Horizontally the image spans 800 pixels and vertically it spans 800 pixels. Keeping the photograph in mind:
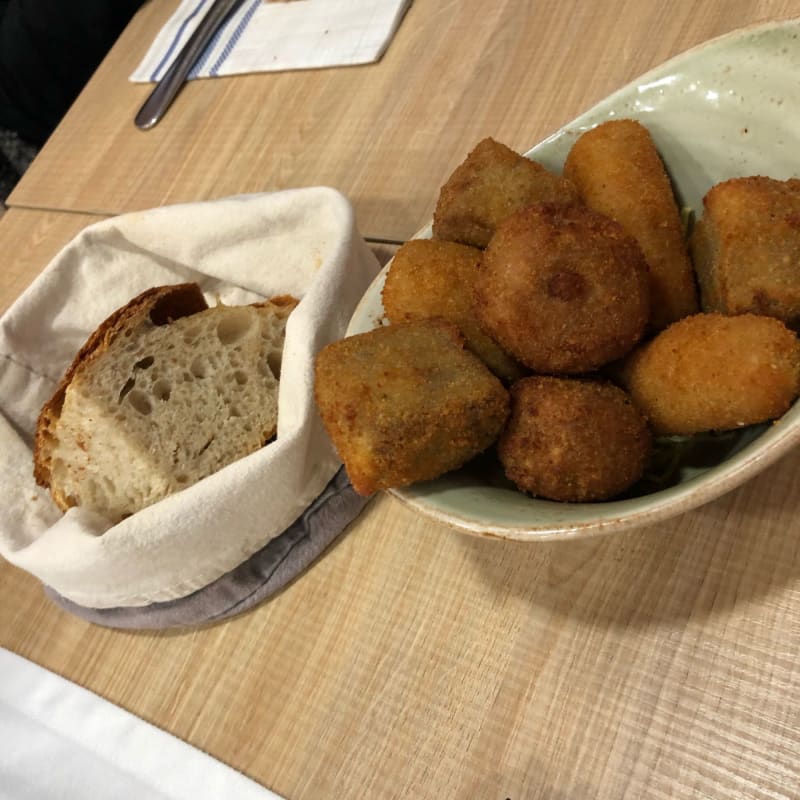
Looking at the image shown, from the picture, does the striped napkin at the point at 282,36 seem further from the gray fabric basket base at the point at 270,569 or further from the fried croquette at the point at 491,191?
the gray fabric basket base at the point at 270,569

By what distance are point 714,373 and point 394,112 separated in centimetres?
78

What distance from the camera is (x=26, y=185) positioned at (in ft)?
4.93

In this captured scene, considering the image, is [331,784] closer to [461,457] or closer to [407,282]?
[461,457]

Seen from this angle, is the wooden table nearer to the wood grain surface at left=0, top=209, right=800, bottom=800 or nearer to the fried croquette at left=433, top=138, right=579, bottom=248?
the wood grain surface at left=0, top=209, right=800, bottom=800

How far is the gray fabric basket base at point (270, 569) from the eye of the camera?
79cm

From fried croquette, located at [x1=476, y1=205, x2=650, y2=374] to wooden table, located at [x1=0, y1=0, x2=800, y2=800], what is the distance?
18cm

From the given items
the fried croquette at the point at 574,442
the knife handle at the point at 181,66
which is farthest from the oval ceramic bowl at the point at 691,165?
the knife handle at the point at 181,66

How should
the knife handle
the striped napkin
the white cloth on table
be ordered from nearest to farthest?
1. the white cloth on table
2. the striped napkin
3. the knife handle

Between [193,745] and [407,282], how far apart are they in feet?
1.64

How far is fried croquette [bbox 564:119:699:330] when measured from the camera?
0.64 meters

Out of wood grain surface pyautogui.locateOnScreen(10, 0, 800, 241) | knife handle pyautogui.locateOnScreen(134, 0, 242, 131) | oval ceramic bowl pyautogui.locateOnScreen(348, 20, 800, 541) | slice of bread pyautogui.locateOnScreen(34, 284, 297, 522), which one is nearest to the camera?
oval ceramic bowl pyautogui.locateOnScreen(348, 20, 800, 541)

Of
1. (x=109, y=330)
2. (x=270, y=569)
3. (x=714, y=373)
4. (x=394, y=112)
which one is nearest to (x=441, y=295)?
(x=714, y=373)

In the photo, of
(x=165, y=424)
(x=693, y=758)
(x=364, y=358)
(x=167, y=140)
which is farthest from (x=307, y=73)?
(x=693, y=758)

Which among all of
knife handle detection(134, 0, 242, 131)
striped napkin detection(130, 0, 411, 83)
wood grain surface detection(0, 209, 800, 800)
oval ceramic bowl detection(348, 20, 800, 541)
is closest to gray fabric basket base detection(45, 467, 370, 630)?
wood grain surface detection(0, 209, 800, 800)
